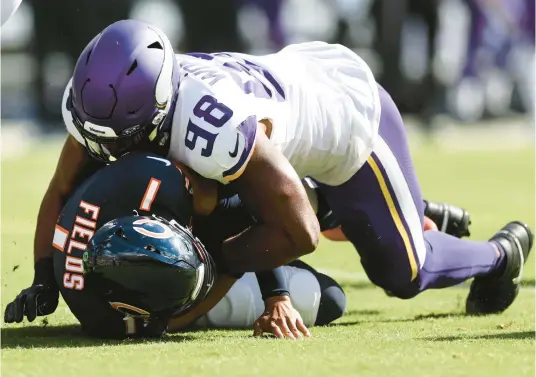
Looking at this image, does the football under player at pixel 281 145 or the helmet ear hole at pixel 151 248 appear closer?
the helmet ear hole at pixel 151 248

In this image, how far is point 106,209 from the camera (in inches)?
167

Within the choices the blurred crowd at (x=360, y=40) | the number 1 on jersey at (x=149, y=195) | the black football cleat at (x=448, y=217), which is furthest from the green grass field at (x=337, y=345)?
the blurred crowd at (x=360, y=40)

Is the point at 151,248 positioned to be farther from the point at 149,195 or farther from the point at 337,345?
the point at 337,345

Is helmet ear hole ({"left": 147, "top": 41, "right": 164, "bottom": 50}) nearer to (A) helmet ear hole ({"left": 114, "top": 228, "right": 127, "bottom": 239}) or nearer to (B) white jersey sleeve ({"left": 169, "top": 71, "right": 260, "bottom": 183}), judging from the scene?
(B) white jersey sleeve ({"left": 169, "top": 71, "right": 260, "bottom": 183})

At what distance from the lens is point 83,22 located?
18.7 m

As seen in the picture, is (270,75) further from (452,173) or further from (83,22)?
(83,22)

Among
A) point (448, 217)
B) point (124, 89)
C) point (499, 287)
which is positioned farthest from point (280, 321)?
point (448, 217)

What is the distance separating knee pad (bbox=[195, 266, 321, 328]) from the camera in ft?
15.6

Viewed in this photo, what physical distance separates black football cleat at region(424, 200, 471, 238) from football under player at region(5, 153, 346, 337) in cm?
143

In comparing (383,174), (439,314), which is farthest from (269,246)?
(439,314)

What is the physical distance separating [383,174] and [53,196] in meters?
1.39

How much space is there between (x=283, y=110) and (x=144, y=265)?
89 centimetres

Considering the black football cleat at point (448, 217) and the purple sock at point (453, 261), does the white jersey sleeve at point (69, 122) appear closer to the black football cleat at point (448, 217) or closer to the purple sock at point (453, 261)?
the purple sock at point (453, 261)

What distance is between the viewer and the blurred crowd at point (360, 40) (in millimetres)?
19156
